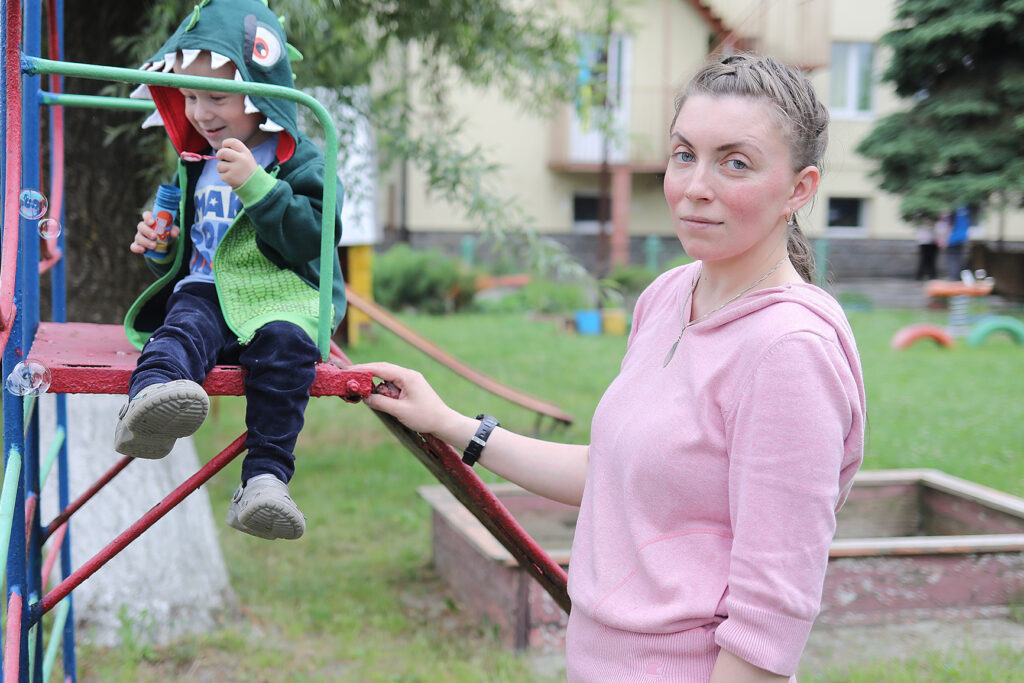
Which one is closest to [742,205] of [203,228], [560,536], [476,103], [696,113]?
[696,113]

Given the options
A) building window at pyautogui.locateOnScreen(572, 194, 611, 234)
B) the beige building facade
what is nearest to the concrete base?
the beige building facade

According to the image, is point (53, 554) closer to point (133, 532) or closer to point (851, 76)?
point (133, 532)

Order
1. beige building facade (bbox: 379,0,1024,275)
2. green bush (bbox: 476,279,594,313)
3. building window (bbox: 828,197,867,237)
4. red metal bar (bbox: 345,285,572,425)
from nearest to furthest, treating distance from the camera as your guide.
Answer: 1. red metal bar (bbox: 345,285,572,425)
2. green bush (bbox: 476,279,594,313)
3. beige building facade (bbox: 379,0,1024,275)
4. building window (bbox: 828,197,867,237)

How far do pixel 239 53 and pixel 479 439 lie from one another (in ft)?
2.93

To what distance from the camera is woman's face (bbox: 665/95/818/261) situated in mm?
1340

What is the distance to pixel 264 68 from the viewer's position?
200cm

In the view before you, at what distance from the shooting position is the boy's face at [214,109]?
1967 mm

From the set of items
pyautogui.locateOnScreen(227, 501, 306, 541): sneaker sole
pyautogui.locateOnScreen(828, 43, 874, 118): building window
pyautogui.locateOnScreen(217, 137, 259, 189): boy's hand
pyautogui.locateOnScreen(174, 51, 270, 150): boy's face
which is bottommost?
pyautogui.locateOnScreen(227, 501, 306, 541): sneaker sole

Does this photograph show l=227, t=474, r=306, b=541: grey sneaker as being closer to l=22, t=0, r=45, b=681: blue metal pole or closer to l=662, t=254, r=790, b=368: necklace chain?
l=22, t=0, r=45, b=681: blue metal pole

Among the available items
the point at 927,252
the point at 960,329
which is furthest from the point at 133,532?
the point at 927,252

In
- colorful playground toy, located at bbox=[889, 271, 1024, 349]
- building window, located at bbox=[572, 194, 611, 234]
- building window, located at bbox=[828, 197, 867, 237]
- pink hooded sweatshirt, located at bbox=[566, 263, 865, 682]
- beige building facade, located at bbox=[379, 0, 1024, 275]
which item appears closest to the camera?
pink hooded sweatshirt, located at bbox=[566, 263, 865, 682]

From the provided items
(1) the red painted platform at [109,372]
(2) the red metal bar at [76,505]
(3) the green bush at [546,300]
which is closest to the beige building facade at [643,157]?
(3) the green bush at [546,300]

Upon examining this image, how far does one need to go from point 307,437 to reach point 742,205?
5606 millimetres

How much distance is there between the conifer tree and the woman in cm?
816
